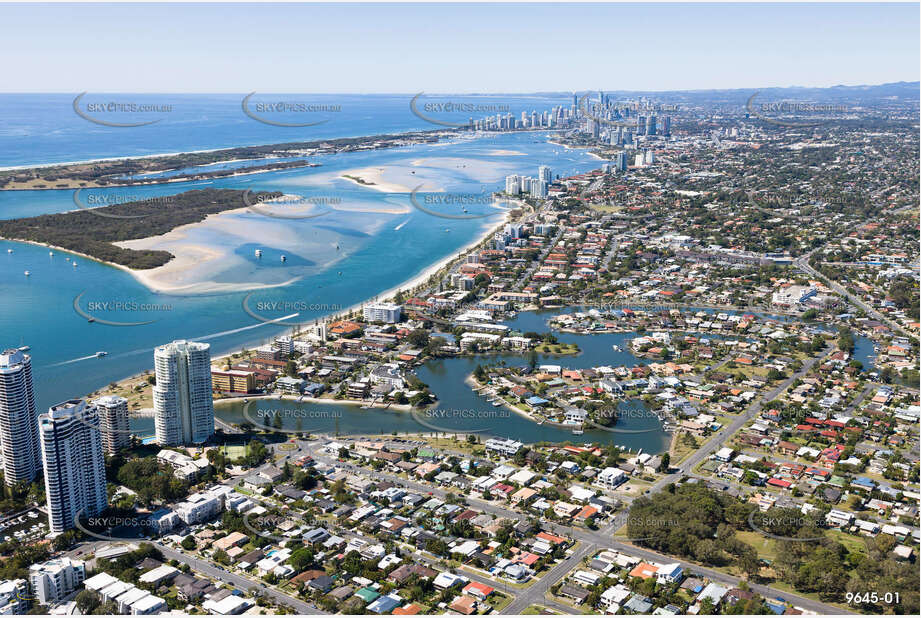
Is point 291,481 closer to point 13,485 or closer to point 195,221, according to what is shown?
point 13,485

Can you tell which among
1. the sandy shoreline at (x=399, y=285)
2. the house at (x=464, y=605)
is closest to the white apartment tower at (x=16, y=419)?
the sandy shoreline at (x=399, y=285)

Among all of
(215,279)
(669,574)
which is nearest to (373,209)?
(215,279)

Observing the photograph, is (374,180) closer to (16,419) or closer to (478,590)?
(16,419)

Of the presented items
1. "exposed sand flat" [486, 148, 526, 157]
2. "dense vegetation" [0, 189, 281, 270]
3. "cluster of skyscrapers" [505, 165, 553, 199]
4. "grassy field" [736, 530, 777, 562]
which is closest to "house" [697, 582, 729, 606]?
"grassy field" [736, 530, 777, 562]

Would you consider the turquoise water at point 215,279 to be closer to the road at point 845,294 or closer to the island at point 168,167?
the island at point 168,167

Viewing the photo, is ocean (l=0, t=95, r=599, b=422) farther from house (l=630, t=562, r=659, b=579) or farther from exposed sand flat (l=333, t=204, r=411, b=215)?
house (l=630, t=562, r=659, b=579)
